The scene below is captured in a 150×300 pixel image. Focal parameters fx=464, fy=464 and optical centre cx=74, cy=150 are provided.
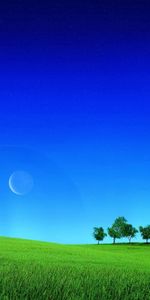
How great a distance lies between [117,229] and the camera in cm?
10706

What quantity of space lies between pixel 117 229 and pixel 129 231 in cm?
293

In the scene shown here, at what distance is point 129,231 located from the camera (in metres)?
106

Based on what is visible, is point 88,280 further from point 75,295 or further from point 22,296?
point 22,296

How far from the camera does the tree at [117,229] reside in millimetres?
106250

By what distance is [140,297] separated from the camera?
946cm

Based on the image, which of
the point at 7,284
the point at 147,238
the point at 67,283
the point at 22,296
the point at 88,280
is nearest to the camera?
the point at 22,296

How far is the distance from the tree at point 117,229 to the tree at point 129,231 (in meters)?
0.71

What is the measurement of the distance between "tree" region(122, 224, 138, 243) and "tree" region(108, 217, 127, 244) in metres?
0.71

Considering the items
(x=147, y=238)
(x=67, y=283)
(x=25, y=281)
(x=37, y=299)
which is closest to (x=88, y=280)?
(x=67, y=283)

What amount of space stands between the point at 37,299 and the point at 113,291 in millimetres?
1908

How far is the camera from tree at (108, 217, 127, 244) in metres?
106

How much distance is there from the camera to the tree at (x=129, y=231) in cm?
10547

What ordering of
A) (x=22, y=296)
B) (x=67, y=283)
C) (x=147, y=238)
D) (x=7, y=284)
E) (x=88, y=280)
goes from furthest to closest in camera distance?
(x=147, y=238), (x=88, y=280), (x=67, y=283), (x=7, y=284), (x=22, y=296)

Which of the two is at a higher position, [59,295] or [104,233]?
[104,233]
